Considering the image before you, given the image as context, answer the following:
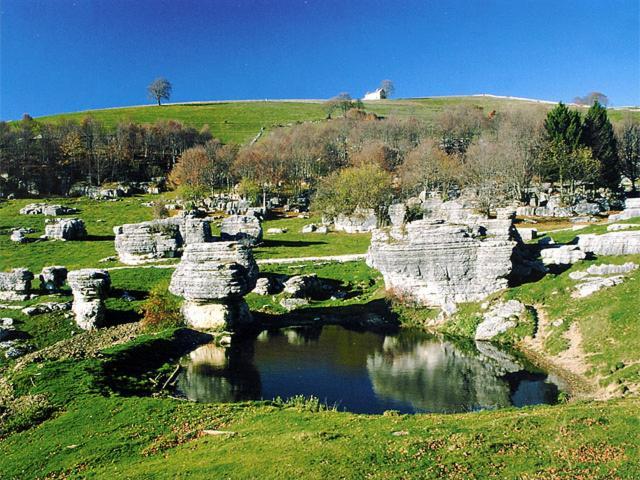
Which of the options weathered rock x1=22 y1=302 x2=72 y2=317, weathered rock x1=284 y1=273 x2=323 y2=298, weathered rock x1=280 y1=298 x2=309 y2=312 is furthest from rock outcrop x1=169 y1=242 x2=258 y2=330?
weathered rock x1=22 y1=302 x2=72 y2=317

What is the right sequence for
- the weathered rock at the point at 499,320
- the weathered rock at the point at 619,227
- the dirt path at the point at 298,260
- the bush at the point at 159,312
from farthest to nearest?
the dirt path at the point at 298,260 → the weathered rock at the point at 619,227 → the bush at the point at 159,312 → the weathered rock at the point at 499,320

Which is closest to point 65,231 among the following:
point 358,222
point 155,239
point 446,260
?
point 155,239

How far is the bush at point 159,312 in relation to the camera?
4728cm

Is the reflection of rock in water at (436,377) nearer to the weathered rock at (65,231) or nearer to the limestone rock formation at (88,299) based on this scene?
the limestone rock formation at (88,299)

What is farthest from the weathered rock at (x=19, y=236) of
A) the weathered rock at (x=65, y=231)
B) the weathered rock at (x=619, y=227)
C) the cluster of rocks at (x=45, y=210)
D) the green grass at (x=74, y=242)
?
the weathered rock at (x=619, y=227)

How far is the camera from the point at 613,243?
→ 4941cm

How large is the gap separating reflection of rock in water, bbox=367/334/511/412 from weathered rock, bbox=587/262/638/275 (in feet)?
48.1

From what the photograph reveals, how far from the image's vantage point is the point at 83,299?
46.9 meters

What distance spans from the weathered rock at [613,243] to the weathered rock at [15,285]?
55.5 m

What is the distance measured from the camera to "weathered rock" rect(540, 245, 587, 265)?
49625mm

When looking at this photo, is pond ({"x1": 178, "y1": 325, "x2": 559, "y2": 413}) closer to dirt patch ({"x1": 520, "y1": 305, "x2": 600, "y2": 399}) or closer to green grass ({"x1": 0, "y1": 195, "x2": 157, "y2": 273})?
dirt patch ({"x1": 520, "y1": 305, "x2": 600, "y2": 399})

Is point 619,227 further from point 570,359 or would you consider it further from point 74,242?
point 74,242

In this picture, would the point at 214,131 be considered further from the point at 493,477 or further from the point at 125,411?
the point at 493,477

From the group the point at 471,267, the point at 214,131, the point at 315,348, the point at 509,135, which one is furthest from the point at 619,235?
the point at 214,131
